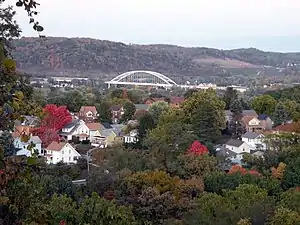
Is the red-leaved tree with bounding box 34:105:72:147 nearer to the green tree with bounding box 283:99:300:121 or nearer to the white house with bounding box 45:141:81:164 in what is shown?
the white house with bounding box 45:141:81:164

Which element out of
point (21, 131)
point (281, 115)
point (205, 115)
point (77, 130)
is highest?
point (21, 131)

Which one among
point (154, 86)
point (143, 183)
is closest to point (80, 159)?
point (143, 183)

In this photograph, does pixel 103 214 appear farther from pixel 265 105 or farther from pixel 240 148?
pixel 265 105

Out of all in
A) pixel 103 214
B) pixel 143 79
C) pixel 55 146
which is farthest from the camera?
pixel 143 79

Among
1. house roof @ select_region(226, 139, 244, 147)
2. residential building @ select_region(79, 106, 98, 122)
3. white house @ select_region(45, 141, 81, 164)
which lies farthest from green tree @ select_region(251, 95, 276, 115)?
white house @ select_region(45, 141, 81, 164)

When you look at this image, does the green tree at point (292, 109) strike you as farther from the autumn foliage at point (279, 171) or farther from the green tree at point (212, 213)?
the green tree at point (212, 213)

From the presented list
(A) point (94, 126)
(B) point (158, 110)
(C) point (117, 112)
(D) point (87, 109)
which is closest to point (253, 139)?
(B) point (158, 110)
